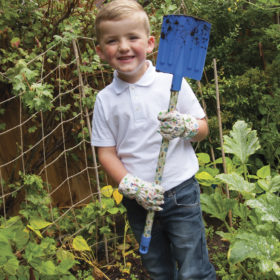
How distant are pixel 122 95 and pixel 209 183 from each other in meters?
1.05

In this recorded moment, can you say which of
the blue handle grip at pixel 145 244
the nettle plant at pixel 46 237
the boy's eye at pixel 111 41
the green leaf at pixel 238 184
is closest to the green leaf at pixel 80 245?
the nettle plant at pixel 46 237

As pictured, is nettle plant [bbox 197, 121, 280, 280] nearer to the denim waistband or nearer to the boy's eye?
the denim waistband

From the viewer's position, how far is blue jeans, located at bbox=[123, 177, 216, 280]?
1.46 m

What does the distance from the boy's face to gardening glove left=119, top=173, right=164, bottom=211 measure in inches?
17.4

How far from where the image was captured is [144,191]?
1.36 meters

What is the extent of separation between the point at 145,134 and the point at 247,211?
817mm

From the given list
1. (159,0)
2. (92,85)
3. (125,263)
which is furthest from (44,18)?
(125,263)

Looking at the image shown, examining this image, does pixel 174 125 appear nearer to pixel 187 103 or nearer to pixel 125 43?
pixel 187 103

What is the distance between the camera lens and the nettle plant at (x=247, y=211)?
1.44 metres

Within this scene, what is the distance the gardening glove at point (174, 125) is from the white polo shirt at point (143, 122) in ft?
0.36

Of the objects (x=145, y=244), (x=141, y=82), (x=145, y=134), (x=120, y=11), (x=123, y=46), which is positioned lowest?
(x=145, y=244)

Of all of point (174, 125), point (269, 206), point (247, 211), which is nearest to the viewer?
point (174, 125)

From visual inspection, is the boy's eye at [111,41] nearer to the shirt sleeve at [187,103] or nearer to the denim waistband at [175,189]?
the shirt sleeve at [187,103]

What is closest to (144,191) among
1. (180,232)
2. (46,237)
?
(180,232)
